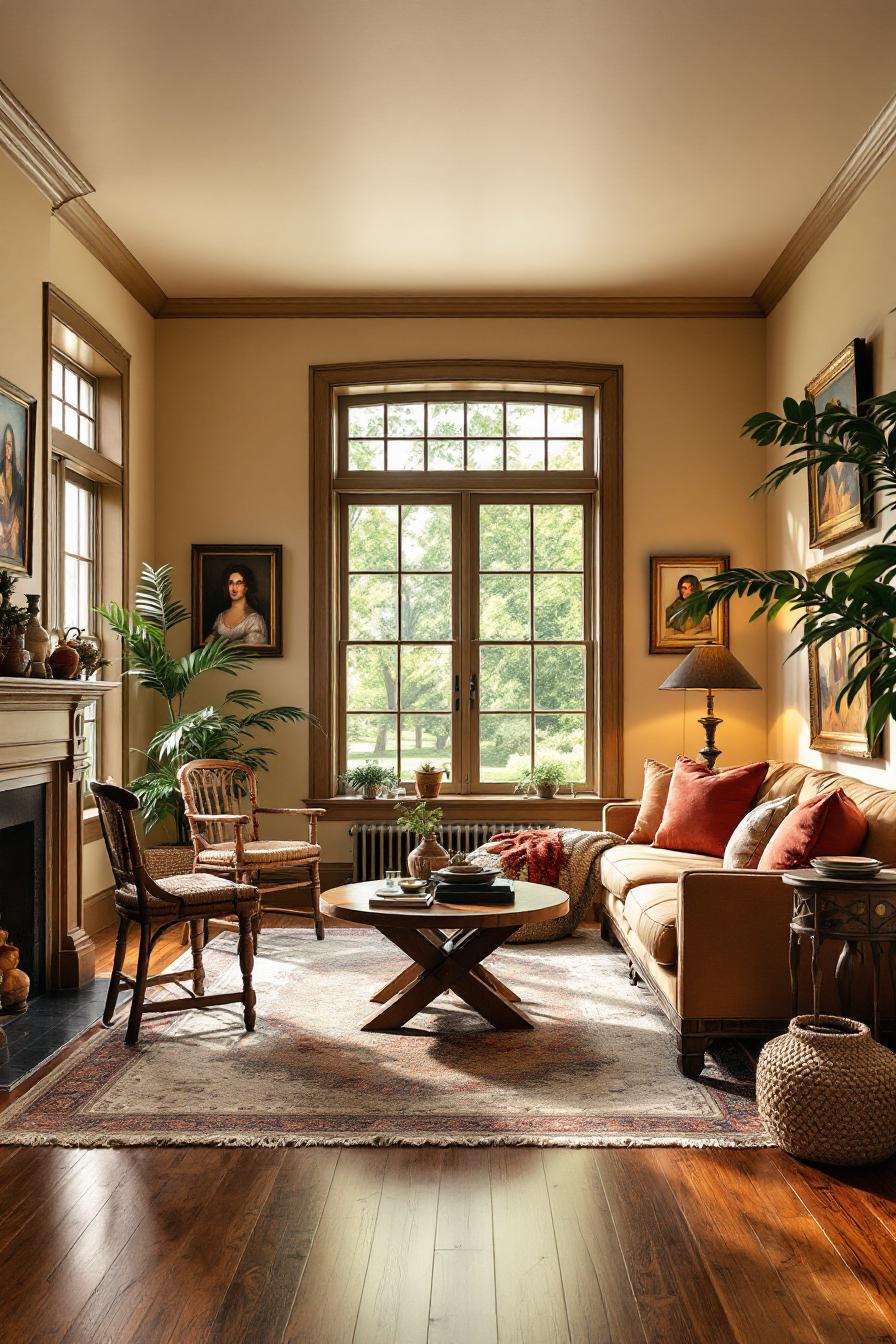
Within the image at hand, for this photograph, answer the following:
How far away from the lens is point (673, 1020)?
3957 mm

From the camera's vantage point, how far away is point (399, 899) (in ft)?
14.6

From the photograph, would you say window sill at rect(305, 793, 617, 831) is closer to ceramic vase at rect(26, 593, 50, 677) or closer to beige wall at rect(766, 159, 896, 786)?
beige wall at rect(766, 159, 896, 786)

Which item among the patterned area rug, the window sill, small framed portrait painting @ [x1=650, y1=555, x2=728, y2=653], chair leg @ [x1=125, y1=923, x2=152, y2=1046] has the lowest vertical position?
the patterned area rug

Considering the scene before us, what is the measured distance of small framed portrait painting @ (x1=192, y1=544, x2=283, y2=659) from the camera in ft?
23.5

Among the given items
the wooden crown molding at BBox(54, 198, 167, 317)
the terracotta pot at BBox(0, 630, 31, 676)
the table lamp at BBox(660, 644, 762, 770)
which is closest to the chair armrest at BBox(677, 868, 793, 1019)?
the table lamp at BBox(660, 644, 762, 770)

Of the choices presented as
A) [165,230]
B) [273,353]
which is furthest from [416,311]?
[165,230]

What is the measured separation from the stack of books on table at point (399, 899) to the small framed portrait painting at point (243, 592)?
9.46 feet

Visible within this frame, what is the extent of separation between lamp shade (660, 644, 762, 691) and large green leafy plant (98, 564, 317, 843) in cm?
223

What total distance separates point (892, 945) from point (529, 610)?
13.0 ft

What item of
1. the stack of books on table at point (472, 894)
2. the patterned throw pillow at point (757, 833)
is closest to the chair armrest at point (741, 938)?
the patterned throw pillow at point (757, 833)

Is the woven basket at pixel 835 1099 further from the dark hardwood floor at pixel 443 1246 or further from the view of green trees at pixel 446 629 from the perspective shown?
the view of green trees at pixel 446 629

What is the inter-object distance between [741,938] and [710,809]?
1.77m

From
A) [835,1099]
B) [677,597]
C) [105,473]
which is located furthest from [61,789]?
[677,597]

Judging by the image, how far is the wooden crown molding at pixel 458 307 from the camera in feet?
23.4
